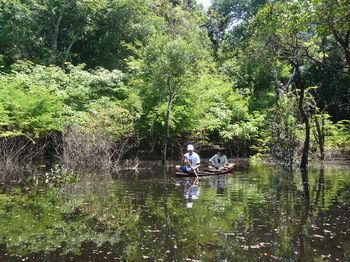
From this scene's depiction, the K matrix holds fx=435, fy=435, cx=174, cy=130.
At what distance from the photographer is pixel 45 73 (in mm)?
28141

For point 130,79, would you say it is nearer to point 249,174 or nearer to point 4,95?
point 4,95

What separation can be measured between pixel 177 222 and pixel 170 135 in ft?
63.5

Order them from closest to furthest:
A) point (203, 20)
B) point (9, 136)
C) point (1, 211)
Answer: point (1, 211)
point (9, 136)
point (203, 20)

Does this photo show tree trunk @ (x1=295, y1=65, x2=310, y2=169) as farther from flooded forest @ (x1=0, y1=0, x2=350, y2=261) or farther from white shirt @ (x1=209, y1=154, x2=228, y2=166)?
white shirt @ (x1=209, y1=154, x2=228, y2=166)

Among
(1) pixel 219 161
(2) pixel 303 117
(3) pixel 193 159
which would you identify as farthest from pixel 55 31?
(2) pixel 303 117

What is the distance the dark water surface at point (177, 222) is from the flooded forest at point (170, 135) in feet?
0.19

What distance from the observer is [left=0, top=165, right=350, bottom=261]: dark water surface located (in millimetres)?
8195

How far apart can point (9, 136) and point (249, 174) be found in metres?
11.9

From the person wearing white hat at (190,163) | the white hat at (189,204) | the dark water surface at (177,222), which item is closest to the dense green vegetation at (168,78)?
the person wearing white hat at (190,163)

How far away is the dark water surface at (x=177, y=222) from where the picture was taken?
323 inches

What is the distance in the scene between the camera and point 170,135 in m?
29.9

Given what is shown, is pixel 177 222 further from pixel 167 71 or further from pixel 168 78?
pixel 168 78

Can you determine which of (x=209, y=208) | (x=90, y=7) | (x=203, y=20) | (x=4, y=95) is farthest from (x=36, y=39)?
(x=209, y=208)

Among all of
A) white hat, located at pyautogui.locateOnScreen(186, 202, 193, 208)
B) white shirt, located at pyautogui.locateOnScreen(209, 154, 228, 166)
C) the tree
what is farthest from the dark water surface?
the tree
